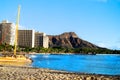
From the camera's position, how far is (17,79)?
2378 centimetres

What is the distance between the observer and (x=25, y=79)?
78.2ft

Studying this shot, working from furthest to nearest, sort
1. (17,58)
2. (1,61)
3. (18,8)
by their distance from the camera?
(18,8), (17,58), (1,61)

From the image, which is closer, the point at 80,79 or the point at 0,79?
the point at 0,79

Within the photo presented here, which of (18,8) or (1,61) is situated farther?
(18,8)

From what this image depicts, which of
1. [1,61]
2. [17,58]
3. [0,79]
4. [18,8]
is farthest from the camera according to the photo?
[18,8]

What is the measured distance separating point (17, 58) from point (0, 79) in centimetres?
5878

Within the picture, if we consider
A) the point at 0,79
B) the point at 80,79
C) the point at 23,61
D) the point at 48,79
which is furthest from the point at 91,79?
the point at 23,61

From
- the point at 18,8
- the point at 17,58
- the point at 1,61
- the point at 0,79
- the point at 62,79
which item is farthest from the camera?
the point at 18,8

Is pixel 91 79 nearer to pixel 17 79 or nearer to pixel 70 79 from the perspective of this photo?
pixel 70 79

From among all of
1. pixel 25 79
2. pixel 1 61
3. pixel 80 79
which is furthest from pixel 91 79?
pixel 1 61

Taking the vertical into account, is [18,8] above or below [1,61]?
above

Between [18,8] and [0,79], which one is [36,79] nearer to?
[0,79]

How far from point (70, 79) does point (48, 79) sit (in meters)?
1.94

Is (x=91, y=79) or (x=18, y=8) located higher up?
(x=18, y=8)
